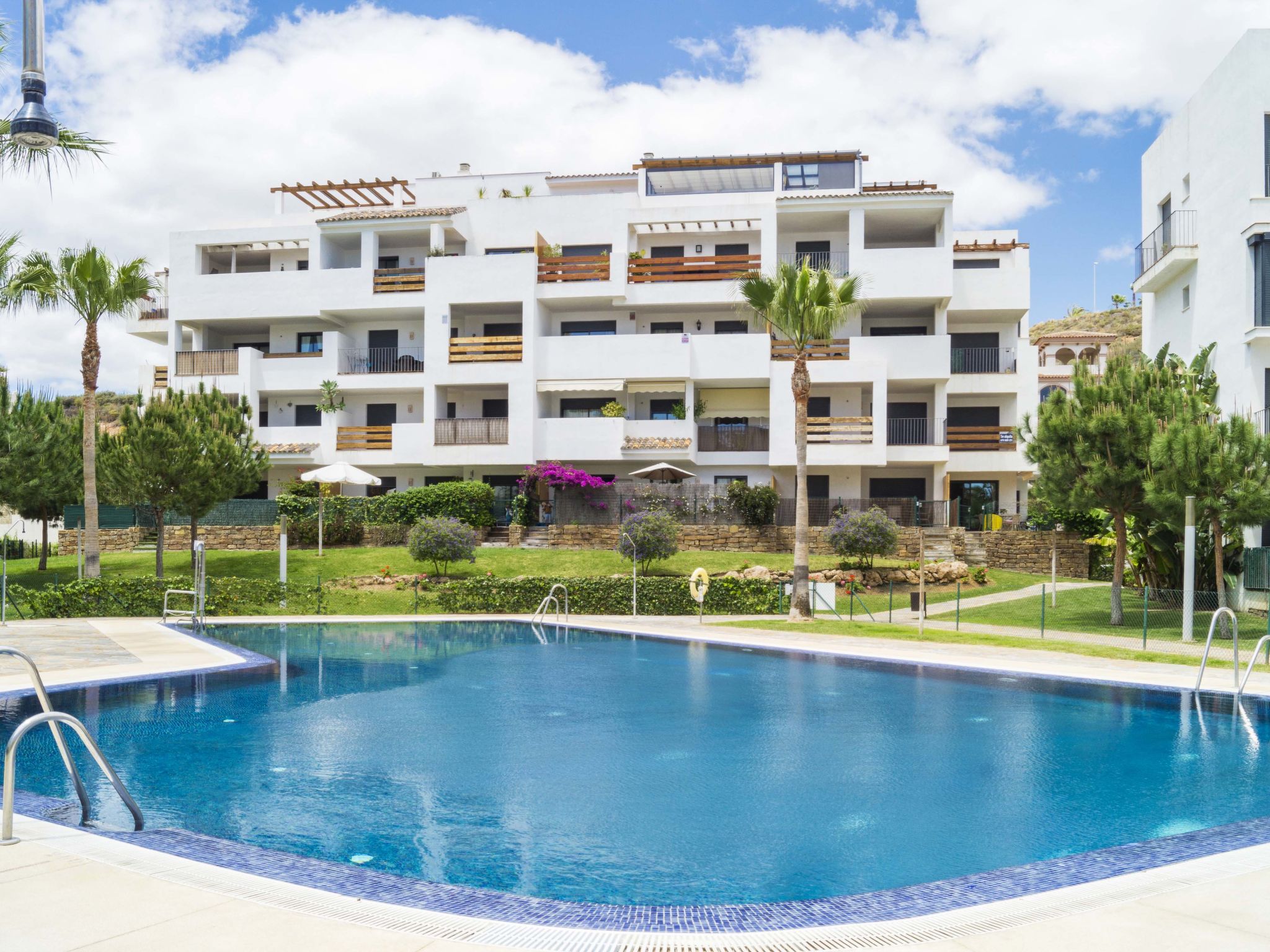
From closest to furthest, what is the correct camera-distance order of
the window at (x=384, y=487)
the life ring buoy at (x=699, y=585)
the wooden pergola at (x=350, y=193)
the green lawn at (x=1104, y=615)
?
the green lawn at (x=1104, y=615)
the life ring buoy at (x=699, y=585)
the window at (x=384, y=487)
the wooden pergola at (x=350, y=193)

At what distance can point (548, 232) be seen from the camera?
3981cm

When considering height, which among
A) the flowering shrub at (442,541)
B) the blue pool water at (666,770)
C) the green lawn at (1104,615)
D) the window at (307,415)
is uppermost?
the window at (307,415)

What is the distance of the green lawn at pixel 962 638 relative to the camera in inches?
685

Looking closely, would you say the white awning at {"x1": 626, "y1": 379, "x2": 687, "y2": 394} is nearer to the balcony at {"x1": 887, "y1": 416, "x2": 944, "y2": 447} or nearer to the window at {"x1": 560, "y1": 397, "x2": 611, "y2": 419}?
the window at {"x1": 560, "y1": 397, "x2": 611, "y2": 419}

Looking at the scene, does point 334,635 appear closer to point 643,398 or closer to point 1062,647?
point 1062,647

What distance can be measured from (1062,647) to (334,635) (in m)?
15.8

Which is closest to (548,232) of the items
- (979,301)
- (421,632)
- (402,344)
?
(402,344)

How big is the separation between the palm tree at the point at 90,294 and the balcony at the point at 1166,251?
2936 cm

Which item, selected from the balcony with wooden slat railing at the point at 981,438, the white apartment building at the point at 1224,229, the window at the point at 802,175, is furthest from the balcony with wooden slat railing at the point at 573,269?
the white apartment building at the point at 1224,229

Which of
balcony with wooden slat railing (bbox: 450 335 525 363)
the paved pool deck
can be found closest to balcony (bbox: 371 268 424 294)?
balcony with wooden slat railing (bbox: 450 335 525 363)

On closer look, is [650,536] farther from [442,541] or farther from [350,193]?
[350,193]

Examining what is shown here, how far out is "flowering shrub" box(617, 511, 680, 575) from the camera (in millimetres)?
28016

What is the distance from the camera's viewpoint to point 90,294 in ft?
84.3

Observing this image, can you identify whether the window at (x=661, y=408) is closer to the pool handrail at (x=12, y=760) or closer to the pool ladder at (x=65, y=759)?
the pool ladder at (x=65, y=759)
